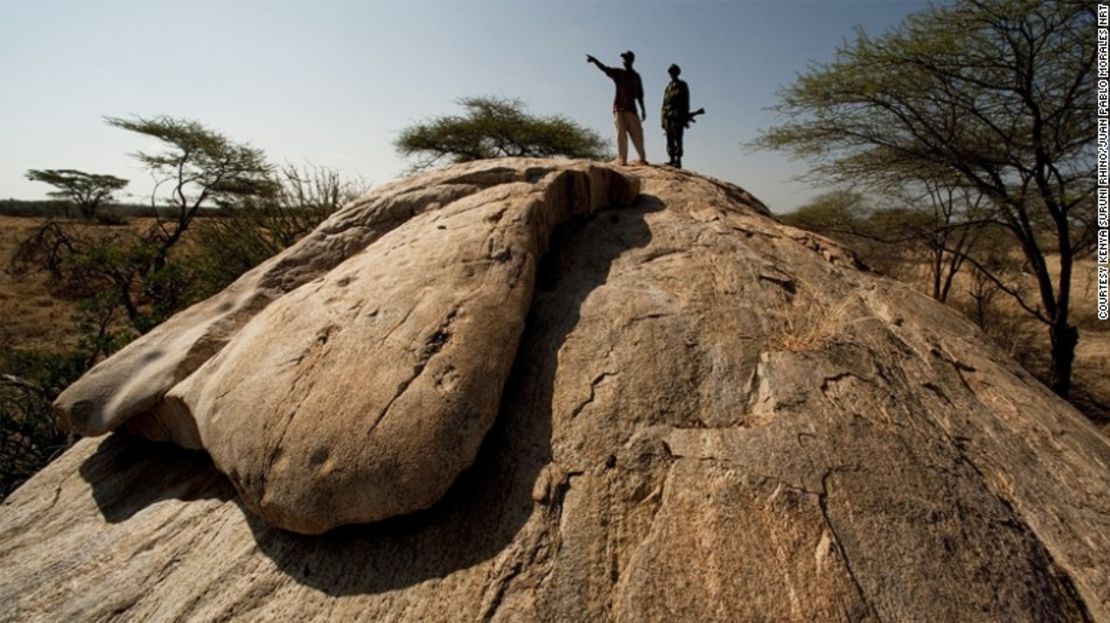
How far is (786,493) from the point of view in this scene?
1.65 metres

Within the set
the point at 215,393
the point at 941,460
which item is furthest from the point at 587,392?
the point at 215,393

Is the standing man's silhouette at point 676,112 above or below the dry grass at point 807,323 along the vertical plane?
above

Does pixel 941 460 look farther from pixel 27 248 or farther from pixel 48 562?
pixel 27 248

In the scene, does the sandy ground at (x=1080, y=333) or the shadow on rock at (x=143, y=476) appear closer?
the shadow on rock at (x=143, y=476)

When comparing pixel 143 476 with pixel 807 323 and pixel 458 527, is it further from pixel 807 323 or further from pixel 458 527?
pixel 807 323

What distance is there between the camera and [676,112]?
562 cm

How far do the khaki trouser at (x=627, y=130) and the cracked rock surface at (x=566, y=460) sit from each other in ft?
8.87

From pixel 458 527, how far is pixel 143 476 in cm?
193

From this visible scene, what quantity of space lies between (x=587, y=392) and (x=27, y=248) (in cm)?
2050

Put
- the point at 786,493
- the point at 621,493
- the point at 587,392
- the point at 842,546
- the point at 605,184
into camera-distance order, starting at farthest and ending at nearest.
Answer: the point at 605,184 → the point at 587,392 → the point at 621,493 → the point at 786,493 → the point at 842,546

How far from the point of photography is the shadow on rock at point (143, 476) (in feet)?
7.73

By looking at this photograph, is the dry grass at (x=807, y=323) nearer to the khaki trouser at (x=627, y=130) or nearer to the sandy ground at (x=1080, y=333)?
the khaki trouser at (x=627, y=130)

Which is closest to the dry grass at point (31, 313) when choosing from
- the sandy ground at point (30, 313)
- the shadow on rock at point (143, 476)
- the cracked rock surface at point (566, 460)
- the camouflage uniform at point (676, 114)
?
the sandy ground at point (30, 313)

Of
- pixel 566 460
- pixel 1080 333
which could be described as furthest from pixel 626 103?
pixel 1080 333
